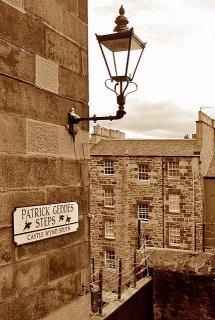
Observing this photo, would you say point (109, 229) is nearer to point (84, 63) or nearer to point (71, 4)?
point (84, 63)

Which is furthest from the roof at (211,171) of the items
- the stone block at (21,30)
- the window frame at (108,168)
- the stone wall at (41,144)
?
the stone block at (21,30)

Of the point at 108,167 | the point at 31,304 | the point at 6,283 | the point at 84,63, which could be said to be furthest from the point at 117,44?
the point at 108,167

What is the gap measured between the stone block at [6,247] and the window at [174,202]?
23.3m

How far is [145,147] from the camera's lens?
90.8 feet

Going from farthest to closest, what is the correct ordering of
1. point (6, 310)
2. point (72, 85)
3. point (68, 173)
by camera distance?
point (72, 85), point (68, 173), point (6, 310)

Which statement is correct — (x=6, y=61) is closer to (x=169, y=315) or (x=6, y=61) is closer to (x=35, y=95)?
(x=35, y=95)

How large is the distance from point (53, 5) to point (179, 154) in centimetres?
2250

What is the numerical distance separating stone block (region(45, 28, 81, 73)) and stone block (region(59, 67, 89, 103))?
74 mm

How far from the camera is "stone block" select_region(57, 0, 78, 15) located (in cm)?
426

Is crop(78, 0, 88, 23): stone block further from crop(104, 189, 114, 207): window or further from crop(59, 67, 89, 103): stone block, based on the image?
crop(104, 189, 114, 207): window

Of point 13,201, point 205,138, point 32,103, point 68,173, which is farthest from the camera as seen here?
point 205,138

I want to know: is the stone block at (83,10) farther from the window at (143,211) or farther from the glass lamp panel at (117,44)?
the window at (143,211)

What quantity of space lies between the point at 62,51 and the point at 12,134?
4.15 feet

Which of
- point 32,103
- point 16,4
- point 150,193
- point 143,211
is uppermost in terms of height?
point 16,4
